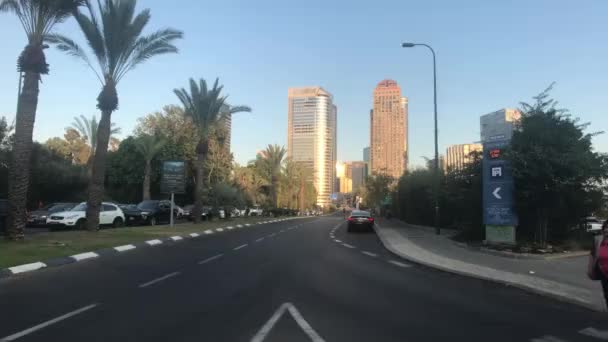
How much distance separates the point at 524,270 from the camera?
12734 millimetres

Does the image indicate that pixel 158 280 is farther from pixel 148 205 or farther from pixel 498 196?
pixel 148 205

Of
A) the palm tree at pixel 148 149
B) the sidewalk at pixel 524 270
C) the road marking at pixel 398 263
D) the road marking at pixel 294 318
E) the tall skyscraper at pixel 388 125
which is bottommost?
the road marking at pixel 398 263

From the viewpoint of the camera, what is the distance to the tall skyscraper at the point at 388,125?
113188 mm

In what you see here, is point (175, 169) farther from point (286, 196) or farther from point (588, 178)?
point (286, 196)

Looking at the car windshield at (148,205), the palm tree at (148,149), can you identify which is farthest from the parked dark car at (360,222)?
the palm tree at (148,149)

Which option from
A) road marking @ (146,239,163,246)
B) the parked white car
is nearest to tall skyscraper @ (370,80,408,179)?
the parked white car

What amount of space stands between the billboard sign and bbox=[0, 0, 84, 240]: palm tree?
1400cm

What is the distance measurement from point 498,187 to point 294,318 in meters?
12.6

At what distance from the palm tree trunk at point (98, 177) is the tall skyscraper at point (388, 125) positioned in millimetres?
90248

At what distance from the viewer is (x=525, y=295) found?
9633 millimetres

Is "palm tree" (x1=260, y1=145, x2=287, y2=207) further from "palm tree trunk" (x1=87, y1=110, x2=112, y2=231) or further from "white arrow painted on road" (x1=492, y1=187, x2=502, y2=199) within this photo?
"white arrow painted on road" (x1=492, y1=187, x2=502, y2=199)

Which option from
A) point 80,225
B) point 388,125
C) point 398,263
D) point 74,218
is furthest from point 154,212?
point 388,125

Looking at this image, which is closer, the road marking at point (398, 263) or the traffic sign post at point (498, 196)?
the road marking at point (398, 263)

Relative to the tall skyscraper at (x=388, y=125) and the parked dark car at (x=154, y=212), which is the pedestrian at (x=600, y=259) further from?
the tall skyscraper at (x=388, y=125)
